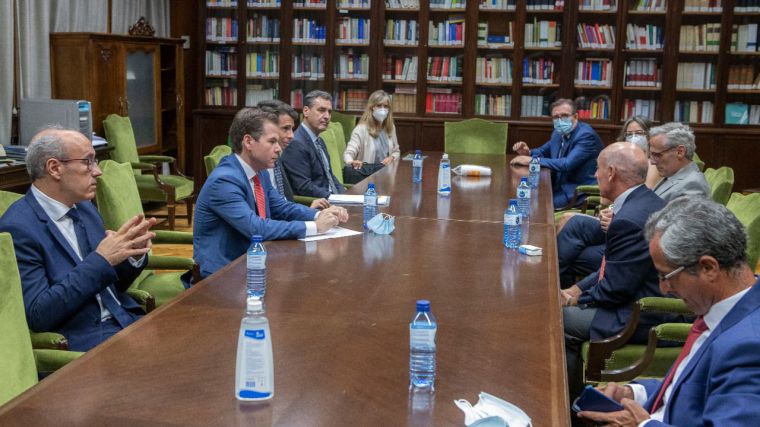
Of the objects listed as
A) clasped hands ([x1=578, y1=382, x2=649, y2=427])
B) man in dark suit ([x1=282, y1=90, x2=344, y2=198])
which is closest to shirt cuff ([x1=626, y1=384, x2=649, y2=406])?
clasped hands ([x1=578, y1=382, x2=649, y2=427])

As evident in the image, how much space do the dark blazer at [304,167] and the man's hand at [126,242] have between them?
2322mm

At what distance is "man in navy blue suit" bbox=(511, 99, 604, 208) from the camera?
21.2ft

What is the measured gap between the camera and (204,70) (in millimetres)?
9070

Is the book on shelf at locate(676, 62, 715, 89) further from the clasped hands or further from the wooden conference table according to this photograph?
the clasped hands

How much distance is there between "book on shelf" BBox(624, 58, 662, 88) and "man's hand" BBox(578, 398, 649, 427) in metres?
6.80

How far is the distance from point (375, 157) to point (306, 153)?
5.85 ft

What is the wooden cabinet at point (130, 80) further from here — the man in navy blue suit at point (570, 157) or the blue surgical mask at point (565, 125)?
the blue surgical mask at point (565, 125)

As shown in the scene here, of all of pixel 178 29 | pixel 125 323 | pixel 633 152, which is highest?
pixel 178 29

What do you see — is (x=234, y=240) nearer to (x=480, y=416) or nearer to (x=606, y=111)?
(x=480, y=416)

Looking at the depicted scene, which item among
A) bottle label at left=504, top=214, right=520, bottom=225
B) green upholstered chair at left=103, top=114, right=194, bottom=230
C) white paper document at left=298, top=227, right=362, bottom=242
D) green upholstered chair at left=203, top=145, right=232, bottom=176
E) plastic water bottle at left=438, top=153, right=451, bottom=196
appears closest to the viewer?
bottle label at left=504, top=214, right=520, bottom=225

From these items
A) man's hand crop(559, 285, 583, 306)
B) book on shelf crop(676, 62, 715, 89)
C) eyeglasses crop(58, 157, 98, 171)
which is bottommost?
man's hand crop(559, 285, 583, 306)

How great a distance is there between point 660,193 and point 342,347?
2.79 m

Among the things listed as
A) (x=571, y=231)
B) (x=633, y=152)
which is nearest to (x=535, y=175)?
(x=571, y=231)

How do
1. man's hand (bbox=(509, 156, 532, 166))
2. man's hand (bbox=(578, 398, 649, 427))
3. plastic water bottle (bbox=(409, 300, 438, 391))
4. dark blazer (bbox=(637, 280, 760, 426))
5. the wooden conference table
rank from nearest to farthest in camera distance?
1. dark blazer (bbox=(637, 280, 760, 426))
2. the wooden conference table
3. plastic water bottle (bbox=(409, 300, 438, 391))
4. man's hand (bbox=(578, 398, 649, 427))
5. man's hand (bbox=(509, 156, 532, 166))
